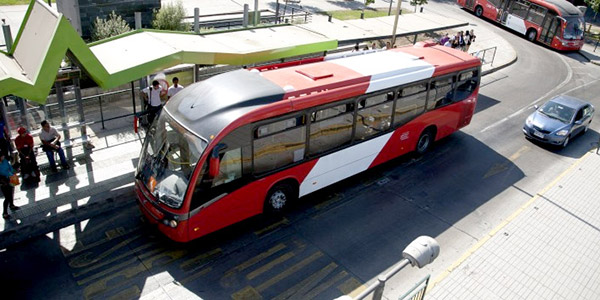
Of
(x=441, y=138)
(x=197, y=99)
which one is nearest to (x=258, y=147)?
(x=197, y=99)

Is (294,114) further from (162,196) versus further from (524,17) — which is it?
(524,17)

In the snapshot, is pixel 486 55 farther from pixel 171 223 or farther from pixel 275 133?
pixel 171 223

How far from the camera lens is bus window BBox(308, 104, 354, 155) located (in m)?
11.4

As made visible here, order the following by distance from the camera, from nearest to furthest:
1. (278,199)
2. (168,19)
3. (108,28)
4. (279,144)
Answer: (279,144) → (278,199) → (108,28) → (168,19)

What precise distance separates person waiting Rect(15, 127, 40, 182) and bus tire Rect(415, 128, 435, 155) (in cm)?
1042

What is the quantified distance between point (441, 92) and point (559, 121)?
507 centimetres

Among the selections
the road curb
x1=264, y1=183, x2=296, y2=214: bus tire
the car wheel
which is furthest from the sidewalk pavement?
the road curb

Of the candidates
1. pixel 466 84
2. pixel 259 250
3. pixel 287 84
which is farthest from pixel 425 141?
pixel 259 250

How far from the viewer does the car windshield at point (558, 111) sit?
54.7ft

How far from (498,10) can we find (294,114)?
2805 centimetres

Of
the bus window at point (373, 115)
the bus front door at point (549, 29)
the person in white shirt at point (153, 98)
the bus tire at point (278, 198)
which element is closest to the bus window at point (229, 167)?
the bus tire at point (278, 198)

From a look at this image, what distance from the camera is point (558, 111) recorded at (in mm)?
16984

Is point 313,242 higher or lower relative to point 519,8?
lower

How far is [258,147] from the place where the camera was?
10383 millimetres
